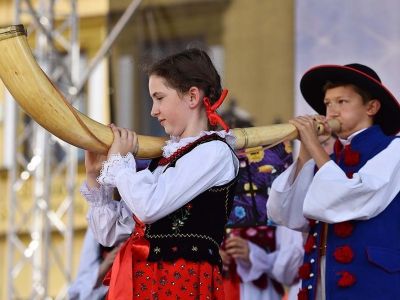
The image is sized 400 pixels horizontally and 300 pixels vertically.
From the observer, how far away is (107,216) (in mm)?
2506

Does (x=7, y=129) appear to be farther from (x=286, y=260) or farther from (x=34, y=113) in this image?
(x=34, y=113)

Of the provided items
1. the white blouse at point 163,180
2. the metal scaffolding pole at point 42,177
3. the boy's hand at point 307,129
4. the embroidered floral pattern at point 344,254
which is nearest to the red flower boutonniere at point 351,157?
the boy's hand at point 307,129

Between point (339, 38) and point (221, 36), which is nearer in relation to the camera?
point (339, 38)

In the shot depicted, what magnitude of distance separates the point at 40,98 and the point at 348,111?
1.32 metres

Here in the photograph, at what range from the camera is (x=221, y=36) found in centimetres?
714

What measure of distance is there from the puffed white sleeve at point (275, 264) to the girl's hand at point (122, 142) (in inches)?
53.9

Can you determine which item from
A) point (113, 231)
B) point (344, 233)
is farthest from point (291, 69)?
point (113, 231)

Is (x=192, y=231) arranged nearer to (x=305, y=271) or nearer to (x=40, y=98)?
(x=40, y=98)

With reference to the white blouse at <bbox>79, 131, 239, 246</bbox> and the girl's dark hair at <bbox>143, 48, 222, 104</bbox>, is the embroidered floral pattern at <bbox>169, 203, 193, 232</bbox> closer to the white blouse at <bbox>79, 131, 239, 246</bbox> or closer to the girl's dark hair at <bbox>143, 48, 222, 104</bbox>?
the white blouse at <bbox>79, 131, 239, 246</bbox>

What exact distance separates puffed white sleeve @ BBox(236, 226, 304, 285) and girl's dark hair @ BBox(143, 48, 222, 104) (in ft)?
4.28

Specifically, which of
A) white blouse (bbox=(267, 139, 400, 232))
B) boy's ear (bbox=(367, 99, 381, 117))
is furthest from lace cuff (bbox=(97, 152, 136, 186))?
boy's ear (bbox=(367, 99, 381, 117))

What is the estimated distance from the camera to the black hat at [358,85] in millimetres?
2973

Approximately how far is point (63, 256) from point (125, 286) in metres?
6.41

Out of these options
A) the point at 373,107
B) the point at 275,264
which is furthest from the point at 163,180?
the point at 275,264
